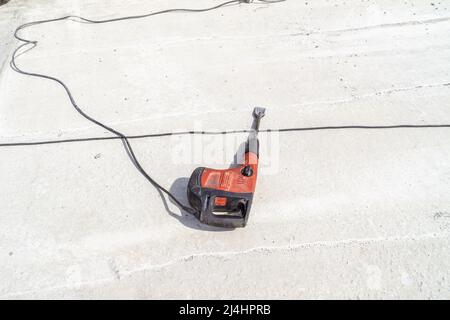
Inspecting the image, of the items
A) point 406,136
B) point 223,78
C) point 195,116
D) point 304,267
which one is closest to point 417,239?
point 304,267

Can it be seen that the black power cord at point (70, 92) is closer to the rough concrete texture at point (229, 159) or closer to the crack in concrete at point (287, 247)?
the rough concrete texture at point (229, 159)

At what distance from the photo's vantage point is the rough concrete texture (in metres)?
1.54

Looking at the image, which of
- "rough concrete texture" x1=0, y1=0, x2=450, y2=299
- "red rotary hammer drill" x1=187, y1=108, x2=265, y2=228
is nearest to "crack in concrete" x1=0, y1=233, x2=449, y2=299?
"rough concrete texture" x1=0, y1=0, x2=450, y2=299

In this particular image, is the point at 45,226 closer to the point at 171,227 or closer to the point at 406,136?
the point at 171,227

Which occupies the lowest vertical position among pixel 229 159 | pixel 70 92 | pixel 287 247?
pixel 287 247

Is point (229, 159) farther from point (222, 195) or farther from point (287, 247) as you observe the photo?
point (287, 247)

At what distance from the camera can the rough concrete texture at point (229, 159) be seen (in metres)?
1.54

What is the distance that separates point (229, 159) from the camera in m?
2.03

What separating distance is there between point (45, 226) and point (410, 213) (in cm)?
185

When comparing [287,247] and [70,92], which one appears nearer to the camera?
[287,247]

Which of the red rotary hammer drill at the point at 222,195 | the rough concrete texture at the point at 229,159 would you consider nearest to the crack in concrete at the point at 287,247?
the rough concrete texture at the point at 229,159

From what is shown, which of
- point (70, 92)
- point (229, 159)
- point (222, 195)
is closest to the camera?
point (222, 195)

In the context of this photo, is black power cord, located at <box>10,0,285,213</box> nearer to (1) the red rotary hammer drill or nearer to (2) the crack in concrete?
(1) the red rotary hammer drill

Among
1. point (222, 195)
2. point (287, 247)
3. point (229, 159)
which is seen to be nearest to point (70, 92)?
point (229, 159)
